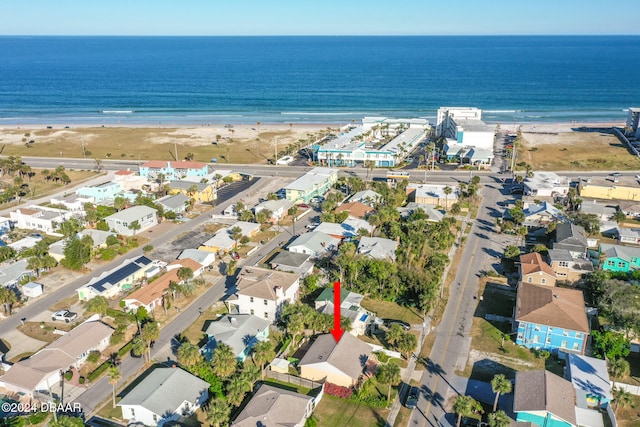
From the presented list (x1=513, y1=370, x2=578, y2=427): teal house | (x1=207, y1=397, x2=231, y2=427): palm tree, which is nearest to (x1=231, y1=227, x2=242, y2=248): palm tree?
(x1=207, y1=397, x2=231, y2=427): palm tree

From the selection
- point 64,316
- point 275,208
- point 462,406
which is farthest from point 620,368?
point 275,208

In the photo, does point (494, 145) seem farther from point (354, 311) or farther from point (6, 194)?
point (6, 194)

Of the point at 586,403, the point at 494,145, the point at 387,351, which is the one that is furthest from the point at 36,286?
the point at 494,145

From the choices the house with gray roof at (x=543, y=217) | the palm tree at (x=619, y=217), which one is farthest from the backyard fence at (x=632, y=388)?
the palm tree at (x=619, y=217)

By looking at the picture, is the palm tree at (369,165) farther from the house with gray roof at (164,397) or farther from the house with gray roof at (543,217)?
the house with gray roof at (164,397)

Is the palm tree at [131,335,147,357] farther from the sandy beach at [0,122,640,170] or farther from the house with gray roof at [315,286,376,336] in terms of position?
the sandy beach at [0,122,640,170]

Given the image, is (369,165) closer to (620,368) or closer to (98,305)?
(98,305)
